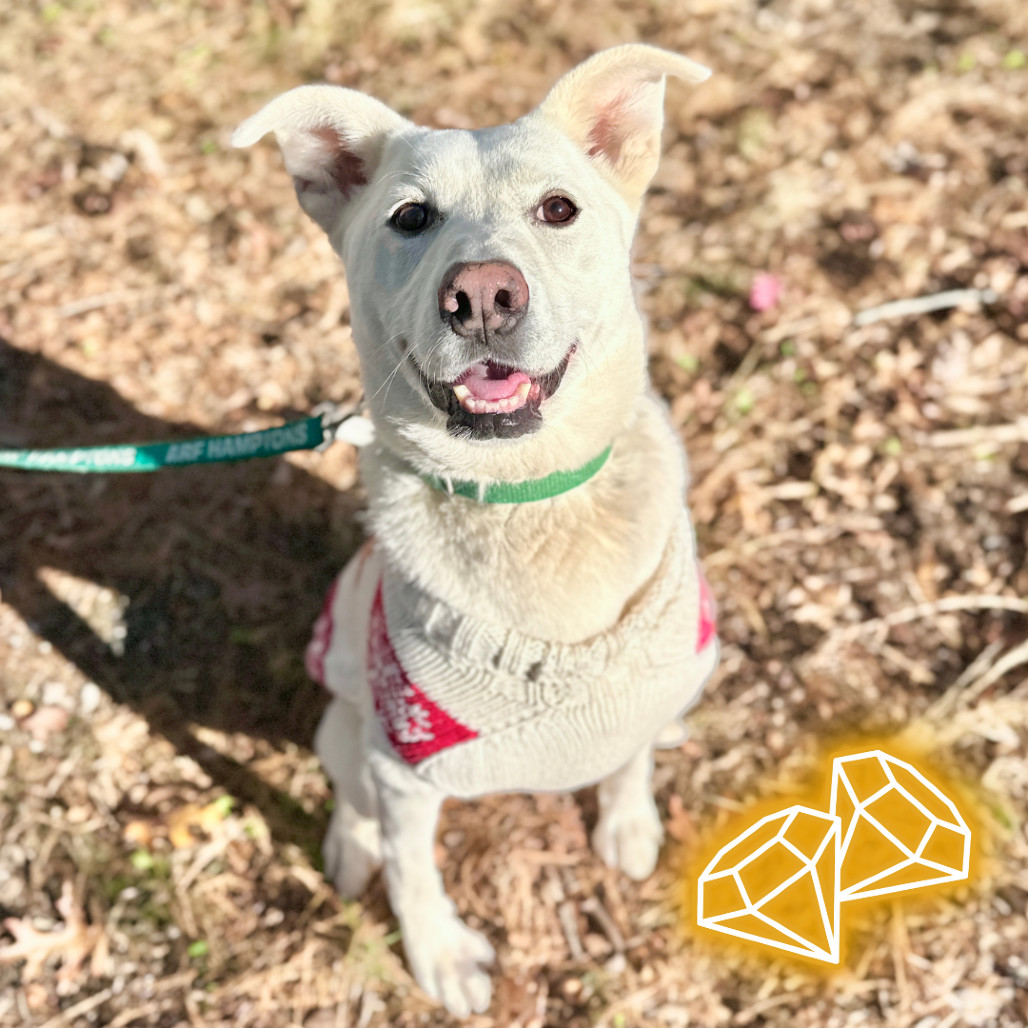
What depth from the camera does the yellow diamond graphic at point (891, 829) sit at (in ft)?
12.2

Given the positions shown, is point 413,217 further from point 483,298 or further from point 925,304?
point 925,304

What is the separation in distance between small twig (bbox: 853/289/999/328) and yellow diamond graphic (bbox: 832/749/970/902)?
2250 millimetres

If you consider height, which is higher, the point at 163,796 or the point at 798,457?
the point at 798,457

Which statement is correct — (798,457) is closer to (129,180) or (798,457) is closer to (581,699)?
(581,699)

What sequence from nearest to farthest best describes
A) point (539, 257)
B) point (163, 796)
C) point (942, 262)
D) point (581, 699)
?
1. point (539, 257)
2. point (581, 699)
3. point (163, 796)
4. point (942, 262)

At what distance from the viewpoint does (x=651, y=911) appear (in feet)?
12.4

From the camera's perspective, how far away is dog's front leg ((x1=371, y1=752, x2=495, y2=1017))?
9.31ft

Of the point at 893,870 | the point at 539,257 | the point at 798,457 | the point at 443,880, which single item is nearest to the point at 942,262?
the point at 798,457

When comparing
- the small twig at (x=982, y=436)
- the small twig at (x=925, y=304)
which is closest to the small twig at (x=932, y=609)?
the small twig at (x=982, y=436)

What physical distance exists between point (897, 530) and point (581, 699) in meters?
2.54

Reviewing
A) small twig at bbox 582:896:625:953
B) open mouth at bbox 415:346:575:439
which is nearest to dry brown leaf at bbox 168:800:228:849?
small twig at bbox 582:896:625:953

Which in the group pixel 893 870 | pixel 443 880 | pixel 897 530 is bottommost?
pixel 443 880

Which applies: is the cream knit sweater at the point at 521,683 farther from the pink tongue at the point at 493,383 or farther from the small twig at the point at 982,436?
the small twig at the point at 982,436

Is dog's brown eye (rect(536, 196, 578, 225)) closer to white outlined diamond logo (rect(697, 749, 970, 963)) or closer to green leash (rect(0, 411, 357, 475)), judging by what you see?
green leash (rect(0, 411, 357, 475))
